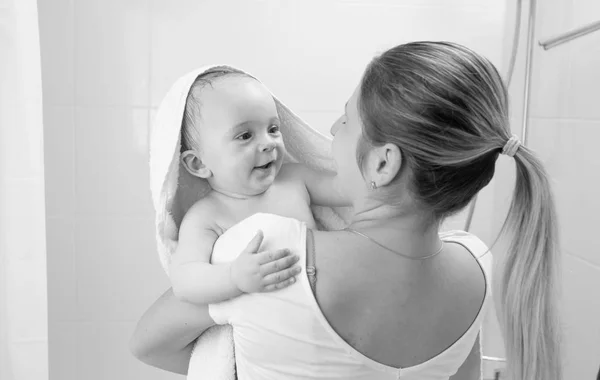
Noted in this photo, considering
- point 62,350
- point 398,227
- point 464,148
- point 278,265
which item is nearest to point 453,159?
point 464,148

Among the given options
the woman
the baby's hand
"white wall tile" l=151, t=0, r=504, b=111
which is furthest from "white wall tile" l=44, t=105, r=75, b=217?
the baby's hand

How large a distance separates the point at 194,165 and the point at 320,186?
0.25 meters

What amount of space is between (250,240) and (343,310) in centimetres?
15

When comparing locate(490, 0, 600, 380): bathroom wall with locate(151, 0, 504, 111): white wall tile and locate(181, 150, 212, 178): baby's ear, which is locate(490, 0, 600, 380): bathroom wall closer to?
locate(151, 0, 504, 111): white wall tile

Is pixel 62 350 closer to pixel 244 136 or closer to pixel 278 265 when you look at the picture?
pixel 244 136

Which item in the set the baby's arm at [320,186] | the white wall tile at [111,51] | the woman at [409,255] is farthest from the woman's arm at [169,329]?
the white wall tile at [111,51]

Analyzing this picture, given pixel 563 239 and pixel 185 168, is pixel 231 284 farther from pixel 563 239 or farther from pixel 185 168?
pixel 563 239

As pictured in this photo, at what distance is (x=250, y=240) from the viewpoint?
80cm

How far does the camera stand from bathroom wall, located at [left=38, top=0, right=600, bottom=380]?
74.1 inches

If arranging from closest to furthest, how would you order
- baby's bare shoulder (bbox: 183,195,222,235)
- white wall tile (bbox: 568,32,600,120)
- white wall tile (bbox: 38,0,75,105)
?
baby's bare shoulder (bbox: 183,195,222,235)
white wall tile (bbox: 568,32,600,120)
white wall tile (bbox: 38,0,75,105)

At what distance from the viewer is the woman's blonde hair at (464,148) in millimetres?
746

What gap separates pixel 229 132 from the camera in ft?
3.62

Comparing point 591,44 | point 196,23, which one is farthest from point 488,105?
point 196,23

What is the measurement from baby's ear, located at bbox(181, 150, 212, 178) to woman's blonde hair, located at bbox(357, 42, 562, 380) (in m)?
0.41
